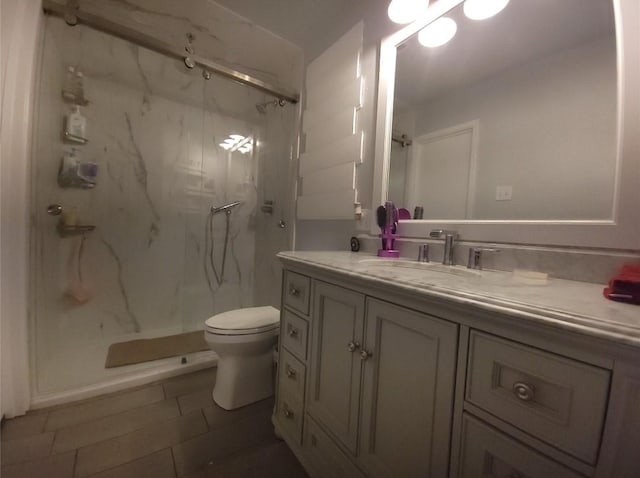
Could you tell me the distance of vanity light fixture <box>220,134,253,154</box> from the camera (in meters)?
2.38

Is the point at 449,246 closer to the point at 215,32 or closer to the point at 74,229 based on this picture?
the point at 215,32

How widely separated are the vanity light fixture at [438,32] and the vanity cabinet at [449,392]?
117cm

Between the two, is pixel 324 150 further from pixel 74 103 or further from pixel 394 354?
pixel 74 103

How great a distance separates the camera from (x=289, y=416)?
110cm

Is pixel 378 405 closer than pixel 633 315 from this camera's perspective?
No

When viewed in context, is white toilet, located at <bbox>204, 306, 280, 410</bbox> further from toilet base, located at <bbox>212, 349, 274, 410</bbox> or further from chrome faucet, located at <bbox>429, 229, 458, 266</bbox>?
chrome faucet, located at <bbox>429, 229, 458, 266</bbox>

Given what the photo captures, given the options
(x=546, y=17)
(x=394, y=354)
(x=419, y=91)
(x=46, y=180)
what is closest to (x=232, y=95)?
(x=46, y=180)

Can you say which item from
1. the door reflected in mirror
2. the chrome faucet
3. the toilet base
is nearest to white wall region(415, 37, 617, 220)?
the door reflected in mirror

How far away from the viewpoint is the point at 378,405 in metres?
0.72

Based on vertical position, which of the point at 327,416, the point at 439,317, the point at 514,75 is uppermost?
the point at 514,75

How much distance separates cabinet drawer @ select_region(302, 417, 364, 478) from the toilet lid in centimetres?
53

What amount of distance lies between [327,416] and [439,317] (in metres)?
0.58

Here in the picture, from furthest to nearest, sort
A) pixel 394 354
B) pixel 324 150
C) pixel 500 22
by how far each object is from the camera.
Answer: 1. pixel 324 150
2. pixel 500 22
3. pixel 394 354

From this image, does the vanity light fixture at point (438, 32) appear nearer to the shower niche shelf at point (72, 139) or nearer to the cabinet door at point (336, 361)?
the cabinet door at point (336, 361)
